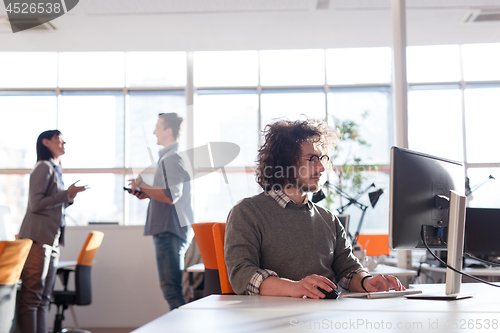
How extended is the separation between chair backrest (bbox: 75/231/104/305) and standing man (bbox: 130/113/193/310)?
3.00 feet

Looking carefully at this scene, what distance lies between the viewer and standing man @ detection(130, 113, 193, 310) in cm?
323

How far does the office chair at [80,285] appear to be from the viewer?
3.72 m

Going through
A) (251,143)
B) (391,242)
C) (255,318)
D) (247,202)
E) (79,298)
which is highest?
(251,143)

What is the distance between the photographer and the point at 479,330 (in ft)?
2.80

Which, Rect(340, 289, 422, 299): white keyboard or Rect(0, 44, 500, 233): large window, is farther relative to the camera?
Rect(0, 44, 500, 233): large window

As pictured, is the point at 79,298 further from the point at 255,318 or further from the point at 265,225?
the point at 255,318

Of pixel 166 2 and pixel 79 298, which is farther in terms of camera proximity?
pixel 166 2

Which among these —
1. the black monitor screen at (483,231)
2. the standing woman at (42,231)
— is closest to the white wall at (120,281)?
the standing woman at (42,231)

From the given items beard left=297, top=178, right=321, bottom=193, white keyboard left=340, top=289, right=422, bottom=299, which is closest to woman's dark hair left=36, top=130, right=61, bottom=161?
beard left=297, top=178, right=321, bottom=193

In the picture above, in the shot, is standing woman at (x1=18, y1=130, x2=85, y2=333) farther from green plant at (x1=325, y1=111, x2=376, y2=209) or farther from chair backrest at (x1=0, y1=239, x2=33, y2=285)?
green plant at (x1=325, y1=111, x2=376, y2=209)

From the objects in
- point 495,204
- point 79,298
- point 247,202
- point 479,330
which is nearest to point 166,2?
point 79,298

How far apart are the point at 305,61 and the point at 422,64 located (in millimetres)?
1461

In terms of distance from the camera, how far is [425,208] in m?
1.39

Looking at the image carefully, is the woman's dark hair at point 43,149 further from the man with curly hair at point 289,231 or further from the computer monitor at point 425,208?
the computer monitor at point 425,208
